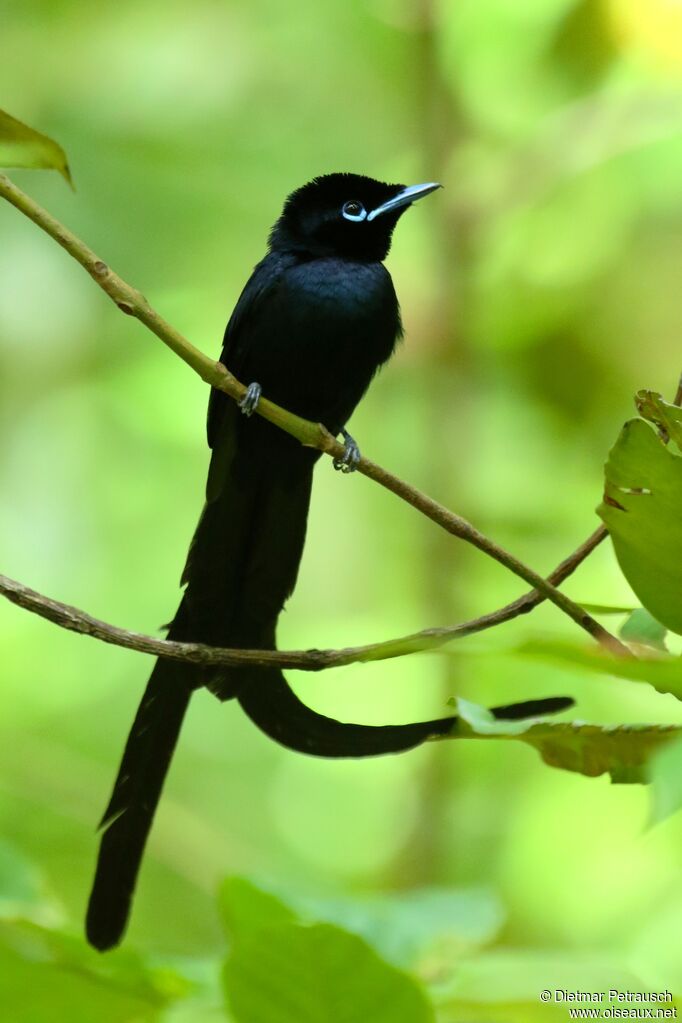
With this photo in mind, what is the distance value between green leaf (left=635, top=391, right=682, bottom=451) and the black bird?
1.25 ft

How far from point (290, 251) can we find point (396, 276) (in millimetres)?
1242

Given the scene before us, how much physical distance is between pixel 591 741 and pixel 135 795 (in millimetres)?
867

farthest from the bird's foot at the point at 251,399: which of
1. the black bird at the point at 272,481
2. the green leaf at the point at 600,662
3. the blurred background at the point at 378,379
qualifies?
the blurred background at the point at 378,379

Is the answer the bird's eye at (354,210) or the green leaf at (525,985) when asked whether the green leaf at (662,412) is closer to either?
the green leaf at (525,985)

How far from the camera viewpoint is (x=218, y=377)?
144 centimetres

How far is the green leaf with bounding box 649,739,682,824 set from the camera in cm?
73

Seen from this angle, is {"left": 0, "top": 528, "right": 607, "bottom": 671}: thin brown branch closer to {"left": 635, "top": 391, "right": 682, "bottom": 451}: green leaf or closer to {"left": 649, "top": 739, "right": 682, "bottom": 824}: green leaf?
{"left": 635, "top": 391, "right": 682, "bottom": 451}: green leaf

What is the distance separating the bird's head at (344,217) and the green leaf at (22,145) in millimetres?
1553

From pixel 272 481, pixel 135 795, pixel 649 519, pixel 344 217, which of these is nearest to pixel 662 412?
pixel 649 519

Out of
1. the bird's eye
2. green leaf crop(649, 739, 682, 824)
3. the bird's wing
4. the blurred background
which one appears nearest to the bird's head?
the bird's eye

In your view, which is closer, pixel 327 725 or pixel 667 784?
pixel 667 784

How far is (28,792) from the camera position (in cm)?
342

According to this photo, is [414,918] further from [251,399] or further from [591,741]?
[251,399]

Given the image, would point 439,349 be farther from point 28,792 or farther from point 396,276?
point 28,792
